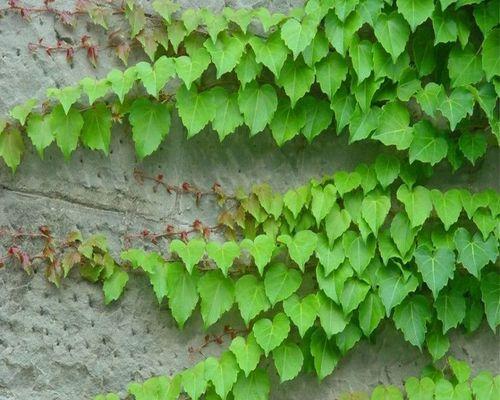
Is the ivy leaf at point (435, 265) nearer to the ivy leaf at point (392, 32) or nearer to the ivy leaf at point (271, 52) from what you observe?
the ivy leaf at point (392, 32)

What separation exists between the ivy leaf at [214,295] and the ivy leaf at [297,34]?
2.34 ft

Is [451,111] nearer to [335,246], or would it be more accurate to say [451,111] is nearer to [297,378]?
[335,246]

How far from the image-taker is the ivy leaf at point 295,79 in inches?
99.4

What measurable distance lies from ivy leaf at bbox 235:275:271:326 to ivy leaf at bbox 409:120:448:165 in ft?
2.03

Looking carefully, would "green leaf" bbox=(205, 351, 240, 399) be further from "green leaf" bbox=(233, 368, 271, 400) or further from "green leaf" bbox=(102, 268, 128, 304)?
"green leaf" bbox=(102, 268, 128, 304)

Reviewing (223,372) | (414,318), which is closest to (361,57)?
(414,318)

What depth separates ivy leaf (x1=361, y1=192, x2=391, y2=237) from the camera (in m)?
2.54

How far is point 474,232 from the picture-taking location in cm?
266

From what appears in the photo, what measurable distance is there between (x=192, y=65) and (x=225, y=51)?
11 cm

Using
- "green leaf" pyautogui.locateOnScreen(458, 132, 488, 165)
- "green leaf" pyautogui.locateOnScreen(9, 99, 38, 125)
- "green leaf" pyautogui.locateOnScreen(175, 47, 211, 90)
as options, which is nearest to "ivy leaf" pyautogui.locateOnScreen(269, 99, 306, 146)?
"green leaf" pyautogui.locateOnScreen(175, 47, 211, 90)

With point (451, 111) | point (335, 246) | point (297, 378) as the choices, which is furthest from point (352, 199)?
point (297, 378)

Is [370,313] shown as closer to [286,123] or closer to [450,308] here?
[450,308]

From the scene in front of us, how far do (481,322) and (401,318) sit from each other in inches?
12.2

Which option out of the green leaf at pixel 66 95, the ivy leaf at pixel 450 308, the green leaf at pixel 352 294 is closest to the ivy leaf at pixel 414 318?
the ivy leaf at pixel 450 308
